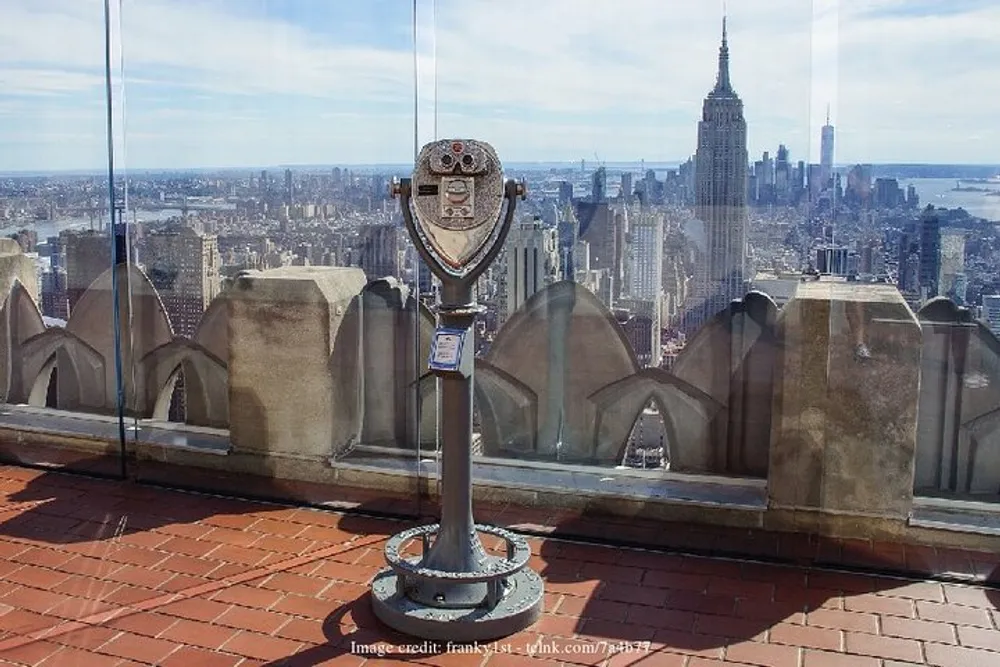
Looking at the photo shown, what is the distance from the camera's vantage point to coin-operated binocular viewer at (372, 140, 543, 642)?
3.59m

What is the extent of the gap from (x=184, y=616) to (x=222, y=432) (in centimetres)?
164

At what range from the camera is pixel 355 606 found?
392 cm

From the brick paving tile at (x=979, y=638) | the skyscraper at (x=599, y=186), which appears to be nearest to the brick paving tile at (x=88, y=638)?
the skyscraper at (x=599, y=186)

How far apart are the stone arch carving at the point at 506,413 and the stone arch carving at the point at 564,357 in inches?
1.3

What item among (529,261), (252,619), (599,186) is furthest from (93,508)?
(599,186)

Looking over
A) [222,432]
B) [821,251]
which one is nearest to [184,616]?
[222,432]

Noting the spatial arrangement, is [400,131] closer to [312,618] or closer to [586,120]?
[586,120]

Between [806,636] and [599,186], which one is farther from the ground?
[599,186]

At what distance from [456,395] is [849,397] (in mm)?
1661

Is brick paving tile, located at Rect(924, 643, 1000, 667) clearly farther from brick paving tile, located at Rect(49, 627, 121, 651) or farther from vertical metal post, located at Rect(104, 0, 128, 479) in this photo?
vertical metal post, located at Rect(104, 0, 128, 479)

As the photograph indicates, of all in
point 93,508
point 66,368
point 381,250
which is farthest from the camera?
point 66,368

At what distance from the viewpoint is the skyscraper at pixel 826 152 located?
4160 mm

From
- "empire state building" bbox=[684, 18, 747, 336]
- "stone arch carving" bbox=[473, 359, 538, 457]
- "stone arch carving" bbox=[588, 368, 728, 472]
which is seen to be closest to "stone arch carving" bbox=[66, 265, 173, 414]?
"stone arch carving" bbox=[473, 359, 538, 457]

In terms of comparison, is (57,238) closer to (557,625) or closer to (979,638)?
(557,625)
